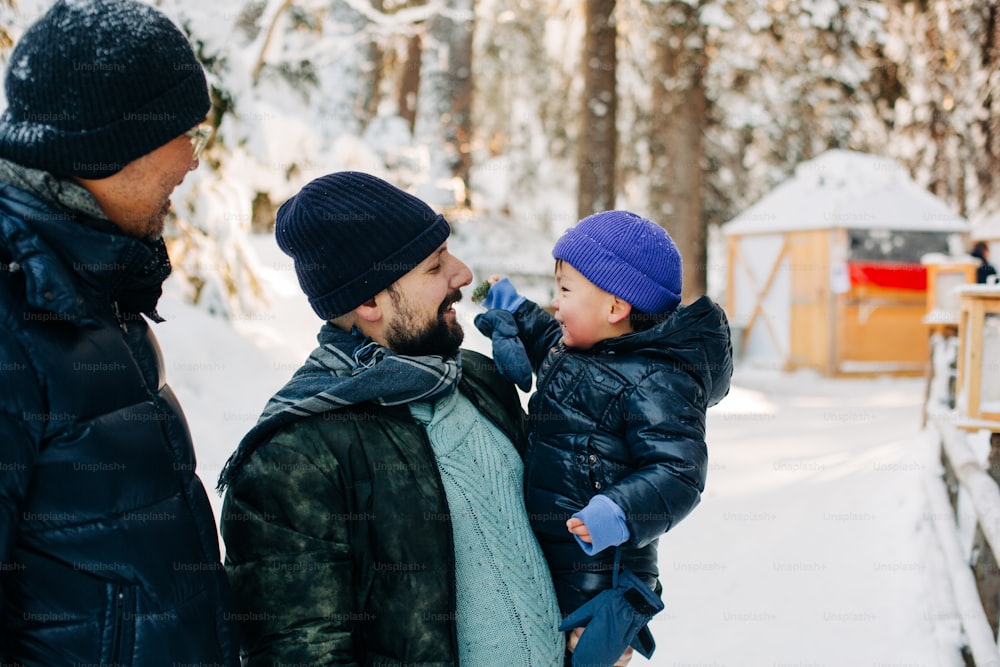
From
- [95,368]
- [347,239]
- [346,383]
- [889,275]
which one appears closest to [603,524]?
[346,383]

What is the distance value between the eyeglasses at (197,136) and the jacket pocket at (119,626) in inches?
35.6

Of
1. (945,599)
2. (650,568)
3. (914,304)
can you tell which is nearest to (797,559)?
(945,599)

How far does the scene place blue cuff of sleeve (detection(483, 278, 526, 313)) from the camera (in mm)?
2689

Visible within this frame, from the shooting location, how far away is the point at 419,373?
189 centimetres

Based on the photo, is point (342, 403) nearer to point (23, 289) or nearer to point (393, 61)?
point (23, 289)

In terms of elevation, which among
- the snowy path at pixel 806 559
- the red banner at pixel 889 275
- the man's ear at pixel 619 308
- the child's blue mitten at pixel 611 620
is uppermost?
the man's ear at pixel 619 308

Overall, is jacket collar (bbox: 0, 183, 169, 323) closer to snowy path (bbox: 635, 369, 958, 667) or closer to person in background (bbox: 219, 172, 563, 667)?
person in background (bbox: 219, 172, 563, 667)

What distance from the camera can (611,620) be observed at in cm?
206

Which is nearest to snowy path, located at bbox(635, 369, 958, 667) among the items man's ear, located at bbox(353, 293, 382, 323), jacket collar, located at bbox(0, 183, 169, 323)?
man's ear, located at bbox(353, 293, 382, 323)

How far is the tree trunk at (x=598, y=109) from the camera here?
1232cm

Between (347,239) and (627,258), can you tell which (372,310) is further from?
(627,258)

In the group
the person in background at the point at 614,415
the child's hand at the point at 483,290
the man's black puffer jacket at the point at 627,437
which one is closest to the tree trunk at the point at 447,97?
the child's hand at the point at 483,290

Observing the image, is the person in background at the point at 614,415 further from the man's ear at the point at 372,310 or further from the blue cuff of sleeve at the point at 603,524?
the man's ear at the point at 372,310

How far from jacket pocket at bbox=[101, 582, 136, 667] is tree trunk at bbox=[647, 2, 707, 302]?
13697mm
